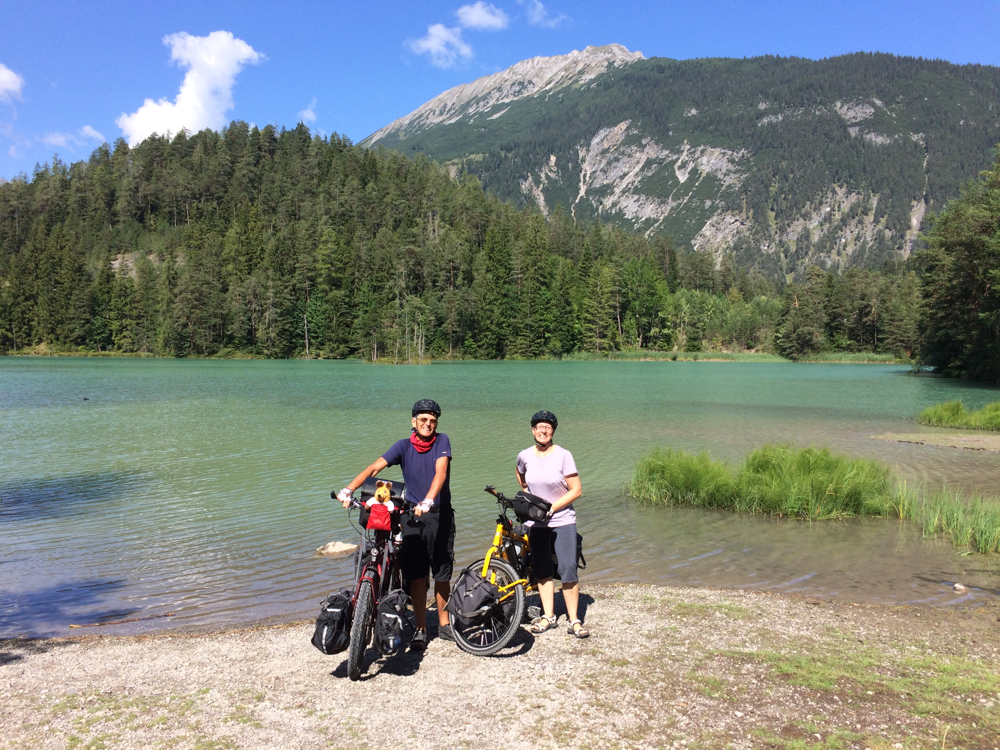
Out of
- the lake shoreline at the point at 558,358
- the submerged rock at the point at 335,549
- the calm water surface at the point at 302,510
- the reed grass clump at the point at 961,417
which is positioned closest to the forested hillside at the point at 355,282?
the lake shoreline at the point at 558,358

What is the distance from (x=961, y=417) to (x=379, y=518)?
27.9m

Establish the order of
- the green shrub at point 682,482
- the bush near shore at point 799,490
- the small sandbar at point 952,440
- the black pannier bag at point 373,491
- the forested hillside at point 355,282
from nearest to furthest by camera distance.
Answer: the black pannier bag at point 373,491
the bush near shore at point 799,490
the green shrub at point 682,482
the small sandbar at point 952,440
the forested hillside at point 355,282

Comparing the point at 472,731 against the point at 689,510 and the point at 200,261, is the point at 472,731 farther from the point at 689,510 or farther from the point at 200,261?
the point at 200,261

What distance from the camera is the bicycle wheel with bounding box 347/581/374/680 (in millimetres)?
5117

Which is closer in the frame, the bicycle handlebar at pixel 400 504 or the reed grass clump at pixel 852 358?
the bicycle handlebar at pixel 400 504

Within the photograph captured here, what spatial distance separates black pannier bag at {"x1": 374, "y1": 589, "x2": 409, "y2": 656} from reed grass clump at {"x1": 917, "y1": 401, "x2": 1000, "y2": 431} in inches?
1052

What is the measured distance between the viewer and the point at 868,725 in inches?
173

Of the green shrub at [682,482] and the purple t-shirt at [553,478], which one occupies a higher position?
the purple t-shirt at [553,478]

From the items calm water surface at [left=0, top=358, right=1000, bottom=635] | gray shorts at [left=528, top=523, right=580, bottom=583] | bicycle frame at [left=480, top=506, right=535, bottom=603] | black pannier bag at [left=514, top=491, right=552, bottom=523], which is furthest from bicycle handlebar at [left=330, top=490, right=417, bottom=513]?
calm water surface at [left=0, top=358, right=1000, bottom=635]

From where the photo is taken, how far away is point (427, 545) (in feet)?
19.0

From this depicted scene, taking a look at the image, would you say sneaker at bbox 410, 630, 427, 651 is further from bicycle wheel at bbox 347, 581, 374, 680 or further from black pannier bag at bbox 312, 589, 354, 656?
black pannier bag at bbox 312, 589, 354, 656

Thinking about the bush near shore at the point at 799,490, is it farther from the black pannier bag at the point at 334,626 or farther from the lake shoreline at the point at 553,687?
the black pannier bag at the point at 334,626

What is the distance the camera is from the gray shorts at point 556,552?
247 inches

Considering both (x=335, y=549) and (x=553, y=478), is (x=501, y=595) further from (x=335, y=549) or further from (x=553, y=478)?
(x=335, y=549)
